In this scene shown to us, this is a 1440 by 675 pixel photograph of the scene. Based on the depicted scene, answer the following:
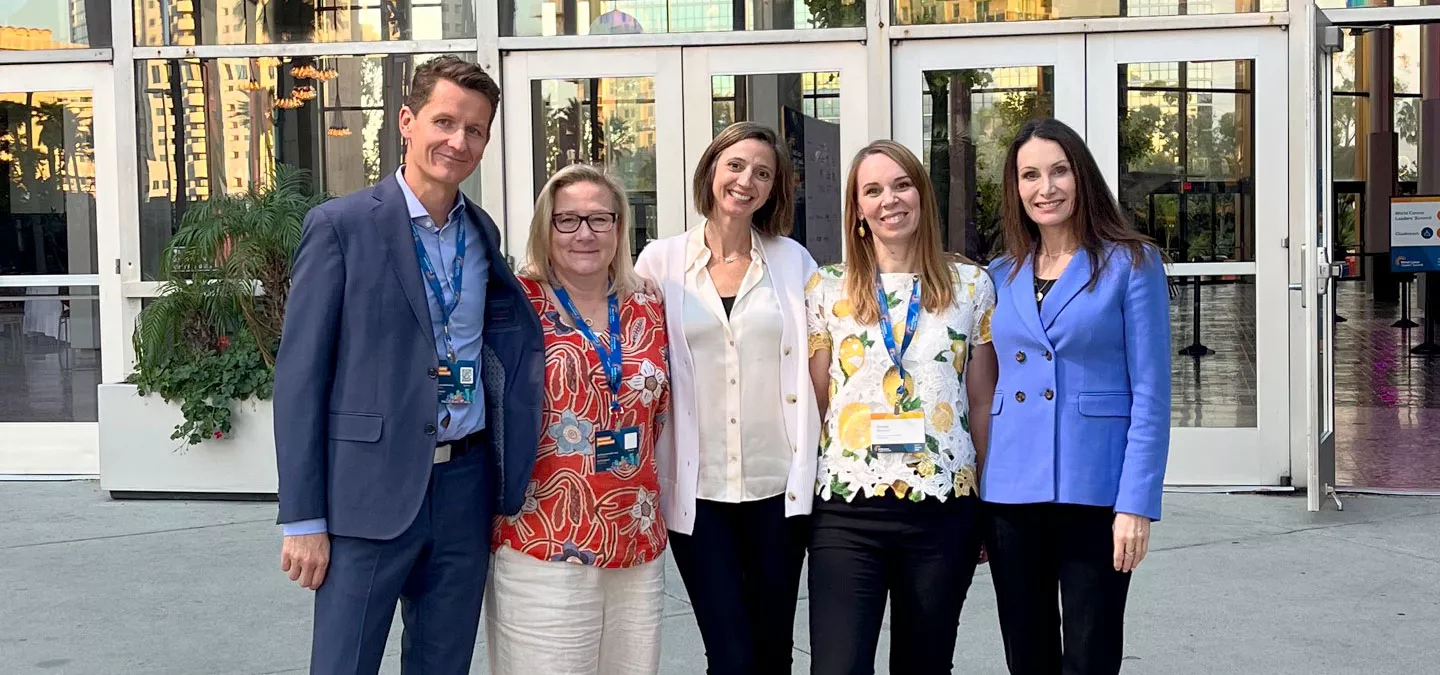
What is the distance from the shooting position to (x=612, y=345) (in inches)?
133

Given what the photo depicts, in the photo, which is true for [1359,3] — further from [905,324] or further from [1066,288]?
[905,324]

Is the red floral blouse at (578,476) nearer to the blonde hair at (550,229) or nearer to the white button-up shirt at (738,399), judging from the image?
the blonde hair at (550,229)

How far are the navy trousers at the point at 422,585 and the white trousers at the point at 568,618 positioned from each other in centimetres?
7

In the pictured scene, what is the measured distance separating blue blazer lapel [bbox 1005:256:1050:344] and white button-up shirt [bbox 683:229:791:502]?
0.56 metres

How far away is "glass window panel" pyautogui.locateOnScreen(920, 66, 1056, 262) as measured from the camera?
8.07 meters

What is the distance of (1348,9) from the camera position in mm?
7859

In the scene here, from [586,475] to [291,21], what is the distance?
6.15 metres

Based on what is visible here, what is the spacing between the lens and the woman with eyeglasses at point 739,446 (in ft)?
11.6

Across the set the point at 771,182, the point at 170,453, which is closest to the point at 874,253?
the point at 771,182

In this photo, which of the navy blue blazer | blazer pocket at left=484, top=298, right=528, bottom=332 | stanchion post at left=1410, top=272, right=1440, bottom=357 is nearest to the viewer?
the navy blue blazer

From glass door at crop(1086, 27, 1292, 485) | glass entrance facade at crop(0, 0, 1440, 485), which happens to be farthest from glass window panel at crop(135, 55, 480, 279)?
glass door at crop(1086, 27, 1292, 485)

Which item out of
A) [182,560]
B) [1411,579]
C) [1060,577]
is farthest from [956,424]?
[182,560]

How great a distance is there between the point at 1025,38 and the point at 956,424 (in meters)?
5.05

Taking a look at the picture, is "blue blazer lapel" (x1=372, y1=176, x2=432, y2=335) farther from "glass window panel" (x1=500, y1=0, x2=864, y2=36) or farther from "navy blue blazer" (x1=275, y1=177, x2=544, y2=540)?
"glass window panel" (x1=500, y1=0, x2=864, y2=36)
